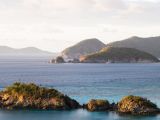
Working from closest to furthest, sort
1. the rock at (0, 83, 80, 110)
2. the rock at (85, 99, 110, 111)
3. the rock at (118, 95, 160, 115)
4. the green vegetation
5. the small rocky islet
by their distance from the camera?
1. the rock at (118, 95, 160, 115)
2. the small rocky islet
3. the rock at (85, 99, 110, 111)
4. the rock at (0, 83, 80, 110)
5. the green vegetation

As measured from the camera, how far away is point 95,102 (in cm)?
11750

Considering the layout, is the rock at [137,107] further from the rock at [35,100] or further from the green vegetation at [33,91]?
the green vegetation at [33,91]

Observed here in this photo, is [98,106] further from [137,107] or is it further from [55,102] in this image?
[55,102]

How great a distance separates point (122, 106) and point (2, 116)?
2661 cm

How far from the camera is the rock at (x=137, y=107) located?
112 m

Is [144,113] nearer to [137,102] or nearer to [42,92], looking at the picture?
[137,102]

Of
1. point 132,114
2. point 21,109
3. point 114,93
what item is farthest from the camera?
point 114,93

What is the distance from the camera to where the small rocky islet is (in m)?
113

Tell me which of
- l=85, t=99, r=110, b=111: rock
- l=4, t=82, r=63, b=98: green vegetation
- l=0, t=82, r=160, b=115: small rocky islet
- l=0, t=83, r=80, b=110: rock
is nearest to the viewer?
l=0, t=82, r=160, b=115: small rocky islet

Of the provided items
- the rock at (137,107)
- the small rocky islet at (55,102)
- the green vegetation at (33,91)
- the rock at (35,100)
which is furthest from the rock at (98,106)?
the green vegetation at (33,91)

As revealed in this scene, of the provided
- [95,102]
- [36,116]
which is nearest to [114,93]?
[95,102]

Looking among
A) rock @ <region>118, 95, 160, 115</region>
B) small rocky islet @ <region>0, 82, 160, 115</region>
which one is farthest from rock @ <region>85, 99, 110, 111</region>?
rock @ <region>118, 95, 160, 115</region>

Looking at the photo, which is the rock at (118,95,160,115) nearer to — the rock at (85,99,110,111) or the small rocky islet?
the small rocky islet

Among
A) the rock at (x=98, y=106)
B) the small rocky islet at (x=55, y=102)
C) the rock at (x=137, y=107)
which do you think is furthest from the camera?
the rock at (x=98, y=106)
